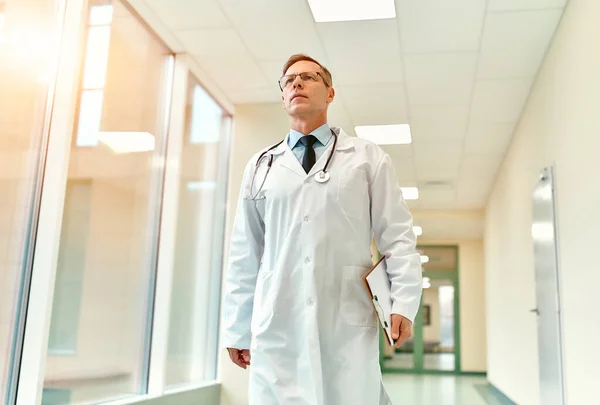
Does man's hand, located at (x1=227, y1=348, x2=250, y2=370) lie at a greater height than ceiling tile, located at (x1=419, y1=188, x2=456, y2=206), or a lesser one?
lesser

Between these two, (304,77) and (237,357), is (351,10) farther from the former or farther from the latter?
(237,357)

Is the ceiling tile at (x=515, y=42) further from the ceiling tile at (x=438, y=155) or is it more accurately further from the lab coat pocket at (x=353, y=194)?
the lab coat pocket at (x=353, y=194)

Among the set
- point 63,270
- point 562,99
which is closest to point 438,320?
point 562,99

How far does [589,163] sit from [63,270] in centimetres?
270

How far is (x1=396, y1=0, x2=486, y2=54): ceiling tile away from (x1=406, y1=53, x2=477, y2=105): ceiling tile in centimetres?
15

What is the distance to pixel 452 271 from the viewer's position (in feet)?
43.1

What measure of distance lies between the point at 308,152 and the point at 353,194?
0.19 m

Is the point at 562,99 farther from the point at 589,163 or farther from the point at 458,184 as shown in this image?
the point at 458,184

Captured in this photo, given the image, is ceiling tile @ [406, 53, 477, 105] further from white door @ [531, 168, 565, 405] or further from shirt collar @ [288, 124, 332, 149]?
shirt collar @ [288, 124, 332, 149]

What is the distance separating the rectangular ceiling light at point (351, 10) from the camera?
148 inches

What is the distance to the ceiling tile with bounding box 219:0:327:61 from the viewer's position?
3.83 m

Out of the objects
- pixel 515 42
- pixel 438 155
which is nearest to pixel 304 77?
pixel 515 42

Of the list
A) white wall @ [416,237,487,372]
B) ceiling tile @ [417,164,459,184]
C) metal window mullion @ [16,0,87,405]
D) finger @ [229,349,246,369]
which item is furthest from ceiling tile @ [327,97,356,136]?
white wall @ [416,237,487,372]

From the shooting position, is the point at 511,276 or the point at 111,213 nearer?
the point at 111,213
